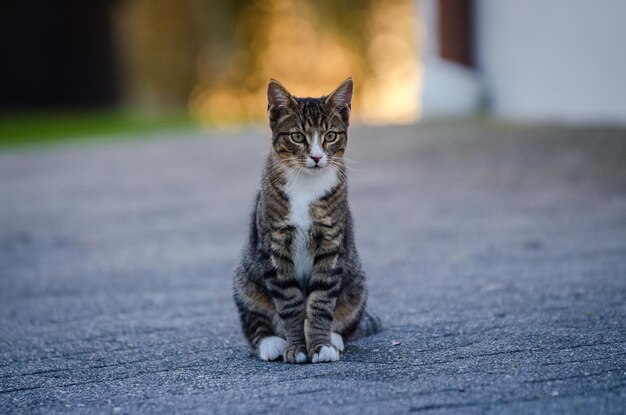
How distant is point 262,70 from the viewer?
1204 inches

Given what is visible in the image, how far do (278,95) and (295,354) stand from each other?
1280 mm

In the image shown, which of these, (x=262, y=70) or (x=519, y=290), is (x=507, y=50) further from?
(x=262, y=70)

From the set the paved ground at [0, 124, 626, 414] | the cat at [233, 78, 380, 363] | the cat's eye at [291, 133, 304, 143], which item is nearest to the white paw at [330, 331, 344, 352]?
the cat at [233, 78, 380, 363]

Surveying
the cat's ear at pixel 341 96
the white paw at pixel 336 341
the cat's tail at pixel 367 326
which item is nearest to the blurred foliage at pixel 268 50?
the cat's tail at pixel 367 326

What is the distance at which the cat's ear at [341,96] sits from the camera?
435 centimetres

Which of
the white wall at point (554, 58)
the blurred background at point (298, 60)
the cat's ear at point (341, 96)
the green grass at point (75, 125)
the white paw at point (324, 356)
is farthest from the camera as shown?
the green grass at point (75, 125)

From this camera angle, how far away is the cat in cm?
416

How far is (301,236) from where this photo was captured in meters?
4.15

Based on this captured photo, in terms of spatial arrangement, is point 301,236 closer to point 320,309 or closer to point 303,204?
point 303,204

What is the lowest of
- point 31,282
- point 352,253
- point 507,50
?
point 31,282

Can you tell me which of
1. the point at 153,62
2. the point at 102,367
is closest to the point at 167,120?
the point at 153,62

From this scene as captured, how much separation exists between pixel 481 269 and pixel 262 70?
82.0 feet

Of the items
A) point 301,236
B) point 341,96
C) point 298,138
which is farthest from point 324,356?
point 341,96

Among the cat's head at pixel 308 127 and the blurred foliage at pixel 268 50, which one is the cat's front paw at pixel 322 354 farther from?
the blurred foliage at pixel 268 50
